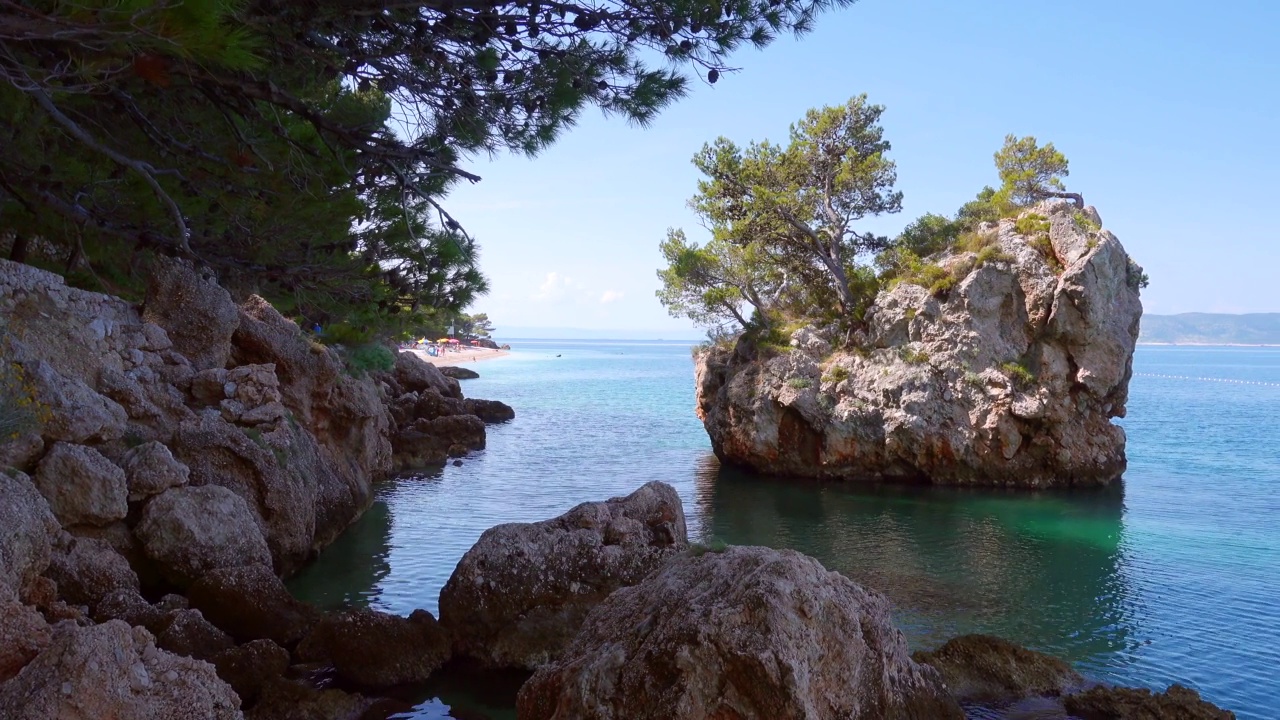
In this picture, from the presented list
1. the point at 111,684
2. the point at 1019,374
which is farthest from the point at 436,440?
the point at 111,684

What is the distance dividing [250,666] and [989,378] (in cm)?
2252

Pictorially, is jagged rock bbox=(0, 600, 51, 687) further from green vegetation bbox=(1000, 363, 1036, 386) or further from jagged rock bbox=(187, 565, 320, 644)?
green vegetation bbox=(1000, 363, 1036, 386)

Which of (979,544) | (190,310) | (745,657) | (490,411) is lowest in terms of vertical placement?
(490,411)

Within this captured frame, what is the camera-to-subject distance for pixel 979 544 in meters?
20.0

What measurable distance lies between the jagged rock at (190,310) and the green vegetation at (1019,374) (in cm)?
2061

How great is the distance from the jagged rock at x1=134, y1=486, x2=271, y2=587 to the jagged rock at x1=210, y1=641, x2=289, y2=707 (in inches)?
90.6

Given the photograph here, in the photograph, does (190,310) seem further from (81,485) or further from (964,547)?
(964,547)

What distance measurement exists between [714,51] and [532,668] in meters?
7.04

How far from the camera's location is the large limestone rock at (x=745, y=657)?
21.1ft

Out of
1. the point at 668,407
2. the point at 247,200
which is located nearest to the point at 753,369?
the point at 247,200

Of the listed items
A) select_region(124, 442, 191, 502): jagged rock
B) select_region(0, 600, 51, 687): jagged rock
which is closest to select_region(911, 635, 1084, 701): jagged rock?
select_region(0, 600, 51, 687): jagged rock

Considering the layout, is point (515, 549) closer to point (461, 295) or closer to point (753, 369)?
point (461, 295)

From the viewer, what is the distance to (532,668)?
34.8 feet

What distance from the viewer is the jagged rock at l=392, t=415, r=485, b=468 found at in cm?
2920
